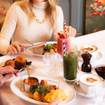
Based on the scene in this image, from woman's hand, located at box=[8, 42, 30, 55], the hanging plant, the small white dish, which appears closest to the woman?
woman's hand, located at box=[8, 42, 30, 55]

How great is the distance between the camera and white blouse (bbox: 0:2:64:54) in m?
1.80

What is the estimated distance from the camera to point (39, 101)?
1.10m

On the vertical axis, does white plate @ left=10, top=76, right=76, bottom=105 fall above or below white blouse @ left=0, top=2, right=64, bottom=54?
below

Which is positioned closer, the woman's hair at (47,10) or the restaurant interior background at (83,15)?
the woman's hair at (47,10)

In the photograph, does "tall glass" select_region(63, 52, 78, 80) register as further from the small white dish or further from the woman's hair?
Result: the woman's hair

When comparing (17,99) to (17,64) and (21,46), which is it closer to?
(17,64)

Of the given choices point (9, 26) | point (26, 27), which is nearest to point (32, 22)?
point (26, 27)

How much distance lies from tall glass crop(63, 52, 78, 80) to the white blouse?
57 cm

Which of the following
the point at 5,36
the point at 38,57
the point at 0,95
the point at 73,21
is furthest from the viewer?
the point at 73,21

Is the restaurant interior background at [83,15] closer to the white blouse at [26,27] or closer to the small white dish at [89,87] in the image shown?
the white blouse at [26,27]

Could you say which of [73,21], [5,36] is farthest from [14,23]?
[73,21]

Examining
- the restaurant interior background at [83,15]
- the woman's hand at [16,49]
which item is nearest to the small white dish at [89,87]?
the woman's hand at [16,49]

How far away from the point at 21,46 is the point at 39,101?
503mm

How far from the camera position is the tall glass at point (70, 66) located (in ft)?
4.15
